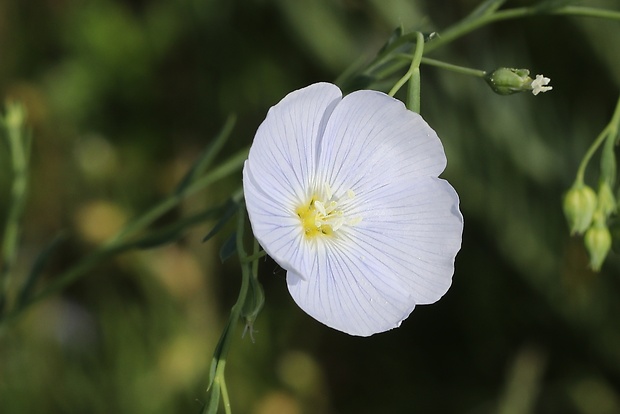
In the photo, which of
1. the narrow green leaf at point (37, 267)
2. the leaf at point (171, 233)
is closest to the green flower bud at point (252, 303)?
the leaf at point (171, 233)

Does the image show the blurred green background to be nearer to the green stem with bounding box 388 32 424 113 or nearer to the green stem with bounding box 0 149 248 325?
the green stem with bounding box 0 149 248 325

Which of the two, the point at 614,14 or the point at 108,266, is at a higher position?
the point at 614,14

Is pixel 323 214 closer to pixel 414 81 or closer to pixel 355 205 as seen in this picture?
pixel 355 205

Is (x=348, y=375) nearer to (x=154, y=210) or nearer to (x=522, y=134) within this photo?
(x=522, y=134)

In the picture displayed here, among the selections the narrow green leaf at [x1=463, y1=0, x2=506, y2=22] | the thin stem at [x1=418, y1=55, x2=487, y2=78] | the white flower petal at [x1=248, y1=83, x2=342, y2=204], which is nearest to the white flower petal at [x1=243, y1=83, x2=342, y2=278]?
the white flower petal at [x1=248, y1=83, x2=342, y2=204]

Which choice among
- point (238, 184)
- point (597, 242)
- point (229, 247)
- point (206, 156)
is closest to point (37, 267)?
point (206, 156)

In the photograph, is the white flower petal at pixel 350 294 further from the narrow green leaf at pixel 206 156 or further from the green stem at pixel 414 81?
A: the narrow green leaf at pixel 206 156

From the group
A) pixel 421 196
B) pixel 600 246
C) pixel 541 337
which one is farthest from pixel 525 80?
pixel 541 337
